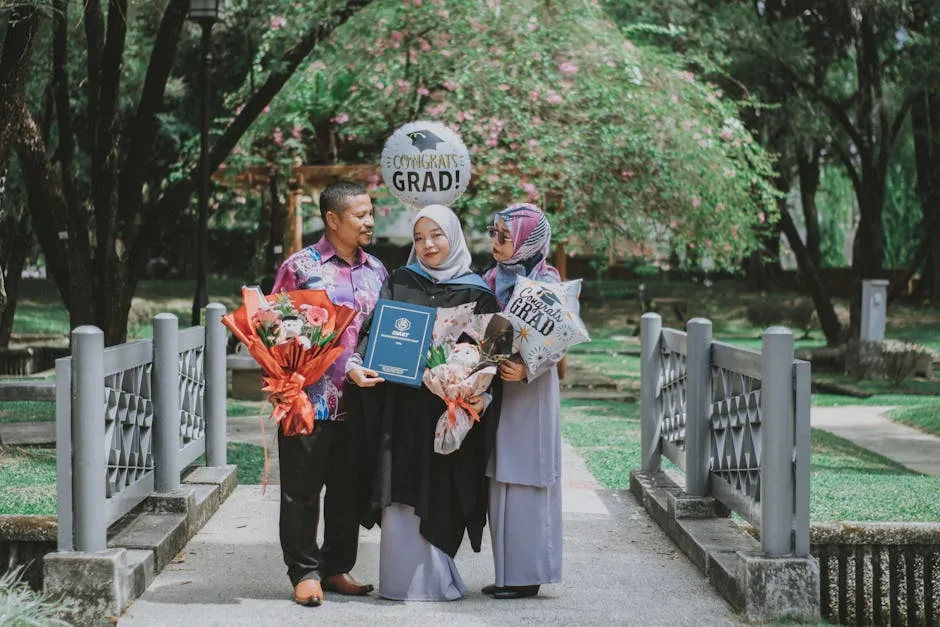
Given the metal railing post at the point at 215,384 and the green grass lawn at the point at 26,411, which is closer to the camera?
the metal railing post at the point at 215,384

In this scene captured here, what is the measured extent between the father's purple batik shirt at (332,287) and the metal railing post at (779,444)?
193cm

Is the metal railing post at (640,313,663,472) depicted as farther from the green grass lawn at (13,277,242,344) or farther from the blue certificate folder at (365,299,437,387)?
the green grass lawn at (13,277,242,344)

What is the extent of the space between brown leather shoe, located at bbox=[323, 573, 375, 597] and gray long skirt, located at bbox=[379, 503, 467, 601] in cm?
20

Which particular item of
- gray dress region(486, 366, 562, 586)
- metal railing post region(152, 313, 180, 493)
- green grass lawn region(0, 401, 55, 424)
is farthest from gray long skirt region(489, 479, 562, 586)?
green grass lawn region(0, 401, 55, 424)

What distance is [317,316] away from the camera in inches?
237

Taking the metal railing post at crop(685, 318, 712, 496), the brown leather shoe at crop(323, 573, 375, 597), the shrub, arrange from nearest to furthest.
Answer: the shrub < the brown leather shoe at crop(323, 573, 375, 597) < the metal railing post at crop(685, 318, 712, 496)

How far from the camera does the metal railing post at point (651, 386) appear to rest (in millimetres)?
8953

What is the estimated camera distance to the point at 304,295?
6055mm

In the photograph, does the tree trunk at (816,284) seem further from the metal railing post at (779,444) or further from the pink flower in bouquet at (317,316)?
the pink flower in bouquet at (317,316)

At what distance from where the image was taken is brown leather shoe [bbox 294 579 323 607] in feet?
19.6

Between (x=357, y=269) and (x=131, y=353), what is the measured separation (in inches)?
51.5

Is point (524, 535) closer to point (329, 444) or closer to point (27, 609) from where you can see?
point (329, 444)

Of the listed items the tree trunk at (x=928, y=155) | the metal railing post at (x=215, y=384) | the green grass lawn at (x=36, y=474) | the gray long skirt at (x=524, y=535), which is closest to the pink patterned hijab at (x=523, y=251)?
the gray long skirt at (x=524, y=535)

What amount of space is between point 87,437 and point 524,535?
6.78ft
